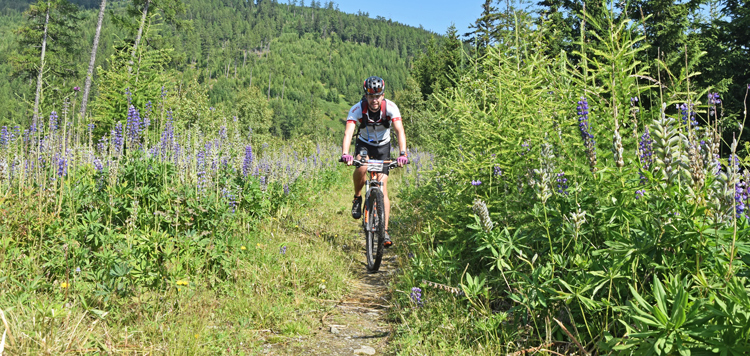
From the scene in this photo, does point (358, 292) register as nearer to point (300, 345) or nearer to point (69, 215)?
point (300, 345)

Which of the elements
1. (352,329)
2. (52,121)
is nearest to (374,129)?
(352,329)

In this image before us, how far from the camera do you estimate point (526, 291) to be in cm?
284

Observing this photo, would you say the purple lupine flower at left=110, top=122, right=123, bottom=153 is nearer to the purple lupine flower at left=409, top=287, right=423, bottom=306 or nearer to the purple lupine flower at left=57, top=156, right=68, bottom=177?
the purple lupine flower at left=57, top=156, right=68, bottom=177

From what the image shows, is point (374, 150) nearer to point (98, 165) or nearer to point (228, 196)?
point (228, 196)

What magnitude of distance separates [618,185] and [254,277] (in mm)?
3396

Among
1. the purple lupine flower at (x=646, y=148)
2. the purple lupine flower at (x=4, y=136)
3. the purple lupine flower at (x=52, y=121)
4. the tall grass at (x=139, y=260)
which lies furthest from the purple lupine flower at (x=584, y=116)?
the purple lupine flower at (x=4, y=136)

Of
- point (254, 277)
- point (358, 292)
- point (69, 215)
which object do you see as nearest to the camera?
point (69, 215)

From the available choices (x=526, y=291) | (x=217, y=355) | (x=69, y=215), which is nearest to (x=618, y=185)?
(x=526, y=291)

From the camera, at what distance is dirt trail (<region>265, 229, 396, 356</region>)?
11.4ft

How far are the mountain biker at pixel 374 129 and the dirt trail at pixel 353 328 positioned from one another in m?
0.91

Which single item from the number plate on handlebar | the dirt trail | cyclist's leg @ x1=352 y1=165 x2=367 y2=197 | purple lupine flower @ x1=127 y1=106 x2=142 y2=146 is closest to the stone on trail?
the dirt trail

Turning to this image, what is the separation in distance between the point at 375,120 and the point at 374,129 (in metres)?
0.17

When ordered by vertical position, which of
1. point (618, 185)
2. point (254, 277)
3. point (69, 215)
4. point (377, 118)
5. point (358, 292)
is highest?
point (377, 118)

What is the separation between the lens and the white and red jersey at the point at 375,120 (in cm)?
626
